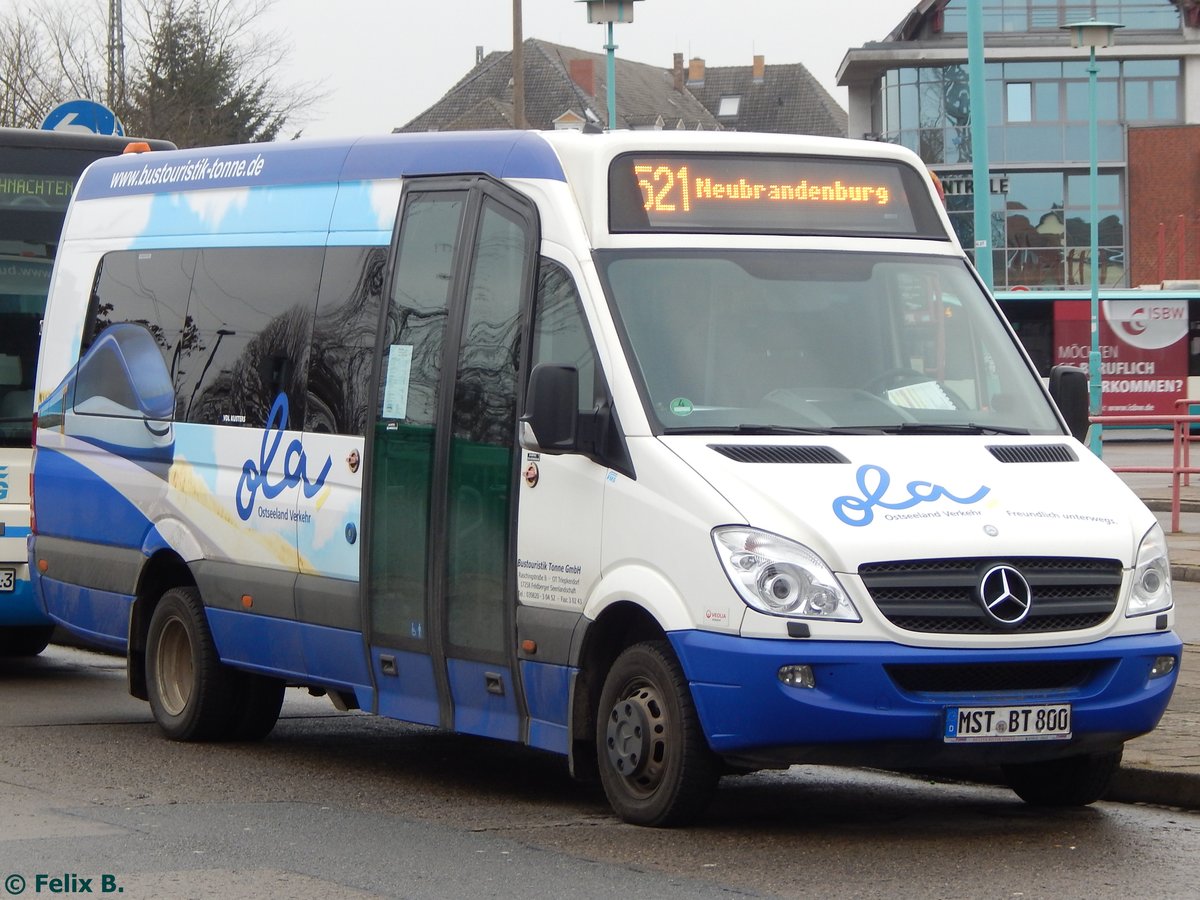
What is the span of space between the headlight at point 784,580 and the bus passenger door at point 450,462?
1314 mm

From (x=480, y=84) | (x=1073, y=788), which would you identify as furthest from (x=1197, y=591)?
(x=480, y=84)

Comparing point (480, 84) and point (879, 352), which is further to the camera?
point (480, 84)

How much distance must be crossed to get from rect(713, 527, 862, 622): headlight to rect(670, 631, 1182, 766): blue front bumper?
0.37 feet

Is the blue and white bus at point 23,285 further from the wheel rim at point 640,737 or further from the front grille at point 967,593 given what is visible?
the front grille at point 967,593

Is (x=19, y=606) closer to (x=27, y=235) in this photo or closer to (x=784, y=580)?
(x=27, y=235)

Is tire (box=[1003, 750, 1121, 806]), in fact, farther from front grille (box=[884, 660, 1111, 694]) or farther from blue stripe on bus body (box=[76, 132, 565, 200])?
blue stripe on bus body (box=[76, 132, 565, 200])

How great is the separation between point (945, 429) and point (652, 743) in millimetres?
1612

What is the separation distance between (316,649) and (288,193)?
2.08 metres

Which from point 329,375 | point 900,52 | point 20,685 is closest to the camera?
point 329,375

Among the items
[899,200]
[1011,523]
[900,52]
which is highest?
[900,52]

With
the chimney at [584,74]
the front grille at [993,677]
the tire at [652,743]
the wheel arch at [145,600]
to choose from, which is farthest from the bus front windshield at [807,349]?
the chimney at [584,74]

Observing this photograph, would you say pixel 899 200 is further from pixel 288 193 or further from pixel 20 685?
pixel 20 685

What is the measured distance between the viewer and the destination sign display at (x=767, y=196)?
8227 millimetres

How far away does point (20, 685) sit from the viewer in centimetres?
1281
